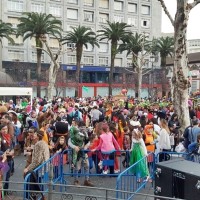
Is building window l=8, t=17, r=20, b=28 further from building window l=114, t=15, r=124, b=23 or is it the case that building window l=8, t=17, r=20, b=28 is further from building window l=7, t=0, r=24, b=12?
building window l=114, t=15, r=124, b=23

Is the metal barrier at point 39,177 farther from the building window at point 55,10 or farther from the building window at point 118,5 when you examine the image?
the building window at point 118,5

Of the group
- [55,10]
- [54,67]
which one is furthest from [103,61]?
[54,67]

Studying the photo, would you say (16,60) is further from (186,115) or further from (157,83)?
(186,115)

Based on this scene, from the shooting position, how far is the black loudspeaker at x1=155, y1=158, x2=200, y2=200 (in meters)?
6.53

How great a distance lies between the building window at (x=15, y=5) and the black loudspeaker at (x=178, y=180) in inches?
2318

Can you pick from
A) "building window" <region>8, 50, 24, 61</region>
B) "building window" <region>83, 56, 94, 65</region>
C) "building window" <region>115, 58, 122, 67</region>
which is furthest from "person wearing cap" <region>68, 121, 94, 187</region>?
"building window" <region>115, 58, 122, 67</region>

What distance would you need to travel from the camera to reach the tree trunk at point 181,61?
1650 cm

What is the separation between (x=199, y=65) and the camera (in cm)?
7606

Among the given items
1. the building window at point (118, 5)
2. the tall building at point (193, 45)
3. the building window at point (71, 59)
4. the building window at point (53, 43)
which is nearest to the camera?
the building window at point (53, 43)

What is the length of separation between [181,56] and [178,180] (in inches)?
414

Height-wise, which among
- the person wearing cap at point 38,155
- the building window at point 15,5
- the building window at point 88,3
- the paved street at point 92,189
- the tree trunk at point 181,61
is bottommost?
the paved street at point 92,189

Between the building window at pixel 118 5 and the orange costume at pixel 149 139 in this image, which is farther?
the building window at pixel 118 5

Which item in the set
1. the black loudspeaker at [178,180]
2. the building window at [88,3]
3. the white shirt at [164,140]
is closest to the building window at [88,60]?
the building window at [88,3]

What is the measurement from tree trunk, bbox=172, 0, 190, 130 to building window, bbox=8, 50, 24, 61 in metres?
48.1
